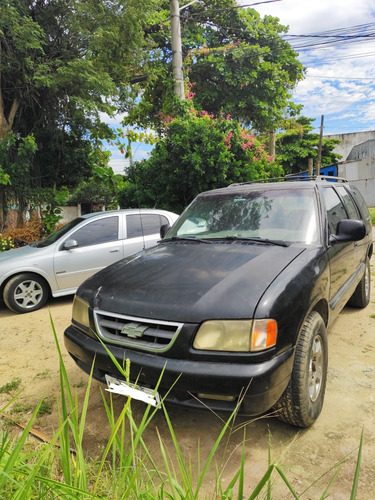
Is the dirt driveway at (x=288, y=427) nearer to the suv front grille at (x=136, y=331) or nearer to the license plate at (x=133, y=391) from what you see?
the license plate at (x=133, y=391)

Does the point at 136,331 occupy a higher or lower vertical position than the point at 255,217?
lower

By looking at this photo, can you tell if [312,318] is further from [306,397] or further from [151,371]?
[151,371]

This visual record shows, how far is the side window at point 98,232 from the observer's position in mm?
5602

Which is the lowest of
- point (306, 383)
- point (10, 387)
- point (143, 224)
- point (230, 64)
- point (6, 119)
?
point (10, 387)

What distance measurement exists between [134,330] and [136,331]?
2cm

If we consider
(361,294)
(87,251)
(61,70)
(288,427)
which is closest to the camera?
(288,427)

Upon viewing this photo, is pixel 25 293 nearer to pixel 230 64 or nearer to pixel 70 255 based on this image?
pixel 70 255

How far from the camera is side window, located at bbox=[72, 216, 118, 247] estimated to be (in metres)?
5.60

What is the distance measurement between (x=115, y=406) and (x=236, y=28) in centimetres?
1728

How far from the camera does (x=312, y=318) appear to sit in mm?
2236

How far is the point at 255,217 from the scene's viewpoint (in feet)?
9.91

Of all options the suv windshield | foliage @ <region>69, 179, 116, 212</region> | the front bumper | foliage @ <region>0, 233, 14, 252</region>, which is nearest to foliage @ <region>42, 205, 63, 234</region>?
foliage @ <region>0, 233, 14, 252</region>

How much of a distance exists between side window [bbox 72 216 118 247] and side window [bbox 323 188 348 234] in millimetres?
3648

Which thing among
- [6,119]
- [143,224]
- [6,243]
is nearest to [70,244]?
[143,224]
